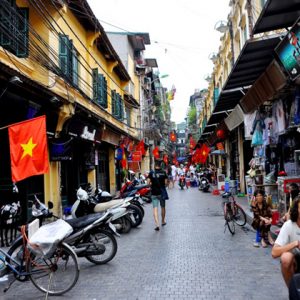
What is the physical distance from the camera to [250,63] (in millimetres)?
9352

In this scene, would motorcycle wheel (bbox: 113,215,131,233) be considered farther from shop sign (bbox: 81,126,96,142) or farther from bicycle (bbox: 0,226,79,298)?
shop sign (bbox: 81,126,96,142)

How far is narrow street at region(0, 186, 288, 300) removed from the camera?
5312 millimetres

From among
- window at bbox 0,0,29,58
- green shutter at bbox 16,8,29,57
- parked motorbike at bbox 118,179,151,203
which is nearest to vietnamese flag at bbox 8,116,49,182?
window at bbox 0,0,29,58

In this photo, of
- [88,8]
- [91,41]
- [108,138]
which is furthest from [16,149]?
[108,138]

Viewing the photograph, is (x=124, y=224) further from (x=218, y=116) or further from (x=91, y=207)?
(x=218, y=116)

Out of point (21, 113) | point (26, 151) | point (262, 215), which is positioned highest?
point (21, 113)

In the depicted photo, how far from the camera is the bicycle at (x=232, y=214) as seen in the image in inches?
389

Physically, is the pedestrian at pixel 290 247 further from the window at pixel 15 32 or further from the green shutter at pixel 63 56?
the green shutter at pixel 63 56

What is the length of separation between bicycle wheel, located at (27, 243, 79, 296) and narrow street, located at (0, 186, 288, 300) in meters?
0.14

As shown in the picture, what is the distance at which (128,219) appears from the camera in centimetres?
1051

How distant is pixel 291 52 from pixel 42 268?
5.57m

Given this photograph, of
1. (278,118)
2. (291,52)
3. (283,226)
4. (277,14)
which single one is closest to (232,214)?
(278,118)

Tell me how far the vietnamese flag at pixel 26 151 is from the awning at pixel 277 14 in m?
4.37

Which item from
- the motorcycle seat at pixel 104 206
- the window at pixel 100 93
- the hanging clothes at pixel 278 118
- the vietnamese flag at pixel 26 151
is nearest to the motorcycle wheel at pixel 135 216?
the motorcycle seat at pixel 104 206
